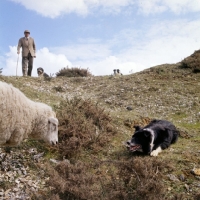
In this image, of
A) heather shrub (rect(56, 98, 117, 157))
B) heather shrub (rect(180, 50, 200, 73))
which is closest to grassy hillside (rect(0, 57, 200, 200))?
heather shrub (rect(56, 98, 117, 157))

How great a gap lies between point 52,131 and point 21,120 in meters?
0.94

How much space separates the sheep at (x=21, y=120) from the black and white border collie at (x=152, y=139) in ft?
6.38

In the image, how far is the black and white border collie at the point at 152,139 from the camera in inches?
278

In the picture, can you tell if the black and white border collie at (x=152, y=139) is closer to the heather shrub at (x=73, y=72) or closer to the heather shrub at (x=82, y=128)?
the heather shrub at (x=82, y=128)

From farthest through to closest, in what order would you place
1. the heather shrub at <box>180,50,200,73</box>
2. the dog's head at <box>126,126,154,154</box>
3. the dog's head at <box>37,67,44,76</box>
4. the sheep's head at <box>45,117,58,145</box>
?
the dog's head at <box>37,67,44,76</box>
the heather shrub at <box>180,50,200,73</box>
the dog's head at <box>126,126,154,154</box>
the sheep's head at <box>45,117,58,145</box>

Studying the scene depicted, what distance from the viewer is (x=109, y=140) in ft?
26.3

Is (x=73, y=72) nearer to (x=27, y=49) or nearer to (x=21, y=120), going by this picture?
(x=27, y=49)

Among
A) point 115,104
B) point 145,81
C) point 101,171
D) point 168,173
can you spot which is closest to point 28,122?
point 101,171

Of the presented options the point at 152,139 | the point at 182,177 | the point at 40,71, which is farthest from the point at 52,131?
the point at 40,71

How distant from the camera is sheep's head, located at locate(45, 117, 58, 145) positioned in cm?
646

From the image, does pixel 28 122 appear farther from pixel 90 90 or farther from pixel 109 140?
pixel 90 90

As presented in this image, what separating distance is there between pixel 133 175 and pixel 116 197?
66cm

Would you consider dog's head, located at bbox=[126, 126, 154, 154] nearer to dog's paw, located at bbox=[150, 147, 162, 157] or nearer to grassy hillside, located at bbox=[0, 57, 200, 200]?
dog's paw, located at bbox=[150, 147, 162, 157]

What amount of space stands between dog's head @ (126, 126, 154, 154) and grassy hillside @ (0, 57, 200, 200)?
22cm
